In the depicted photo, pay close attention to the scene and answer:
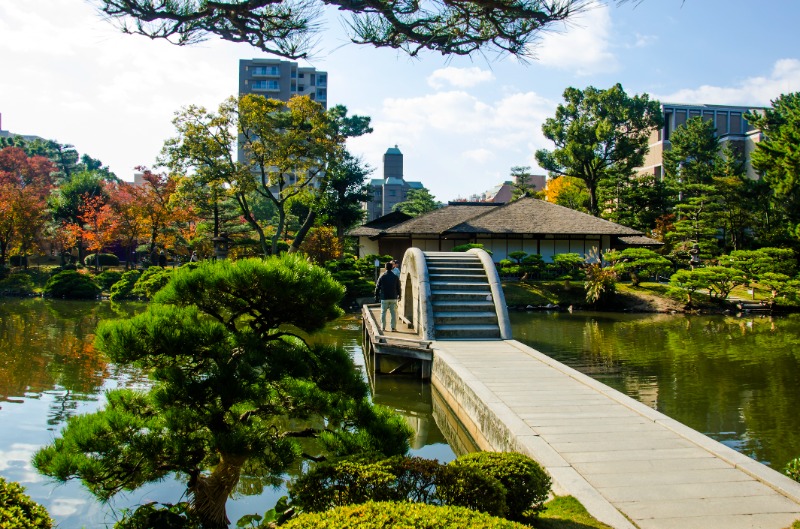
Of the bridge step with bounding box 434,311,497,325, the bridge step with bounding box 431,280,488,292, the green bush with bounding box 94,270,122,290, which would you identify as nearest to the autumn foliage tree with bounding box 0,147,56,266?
the green bush with bounding box 94,270,122,290

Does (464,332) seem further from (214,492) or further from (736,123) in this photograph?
(736,123)

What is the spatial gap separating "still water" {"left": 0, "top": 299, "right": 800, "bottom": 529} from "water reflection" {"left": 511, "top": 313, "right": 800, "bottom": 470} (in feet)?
0.09

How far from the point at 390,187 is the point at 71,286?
61199 millimetres

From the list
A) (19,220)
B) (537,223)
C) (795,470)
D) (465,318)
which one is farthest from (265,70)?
(795,470)

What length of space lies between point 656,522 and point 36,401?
388 inches

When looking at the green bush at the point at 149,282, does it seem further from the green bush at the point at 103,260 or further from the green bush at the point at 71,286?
the green bush at the point at 103,260

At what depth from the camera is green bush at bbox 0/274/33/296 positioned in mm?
30234

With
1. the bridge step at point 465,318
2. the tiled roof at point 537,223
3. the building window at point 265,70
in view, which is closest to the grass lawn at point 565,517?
the bridge step at point 465,318

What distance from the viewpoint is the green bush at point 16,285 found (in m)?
30.2

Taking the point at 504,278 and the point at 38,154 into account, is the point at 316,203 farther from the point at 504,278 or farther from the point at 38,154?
the point at 38,154

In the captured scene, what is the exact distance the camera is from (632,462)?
5207mm

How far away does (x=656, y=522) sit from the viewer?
159 inches

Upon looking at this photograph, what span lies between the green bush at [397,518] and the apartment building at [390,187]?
3274 inches

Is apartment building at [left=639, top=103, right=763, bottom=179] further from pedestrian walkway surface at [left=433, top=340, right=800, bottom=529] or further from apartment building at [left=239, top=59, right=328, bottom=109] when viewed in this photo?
pedestrian walkway surface at [left=433, top=340, right=800, bottom=529]
